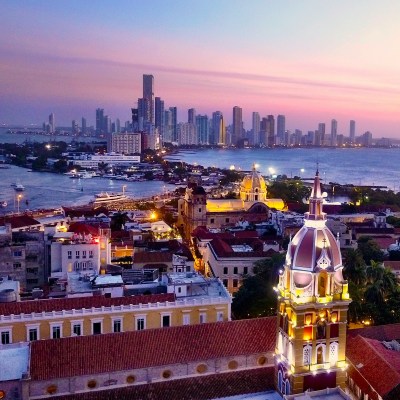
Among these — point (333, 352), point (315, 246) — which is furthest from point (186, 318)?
point (315, 246)

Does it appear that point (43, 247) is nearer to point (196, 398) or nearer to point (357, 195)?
point (196, 398)

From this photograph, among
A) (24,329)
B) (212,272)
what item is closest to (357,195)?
(212,272)

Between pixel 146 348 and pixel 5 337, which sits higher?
pixel 146 348

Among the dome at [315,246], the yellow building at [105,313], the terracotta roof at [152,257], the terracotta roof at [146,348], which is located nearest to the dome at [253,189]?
the terracotta roof at [152,257]

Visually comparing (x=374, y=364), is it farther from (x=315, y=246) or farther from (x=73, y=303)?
(x=73, y=303)

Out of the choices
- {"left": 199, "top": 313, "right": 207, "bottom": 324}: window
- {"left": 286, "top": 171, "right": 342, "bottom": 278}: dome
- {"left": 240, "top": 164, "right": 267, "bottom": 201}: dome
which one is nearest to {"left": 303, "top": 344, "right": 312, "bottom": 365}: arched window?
{"left": 286, "top": 171, "right": 342, "bottom": 278}: dome
